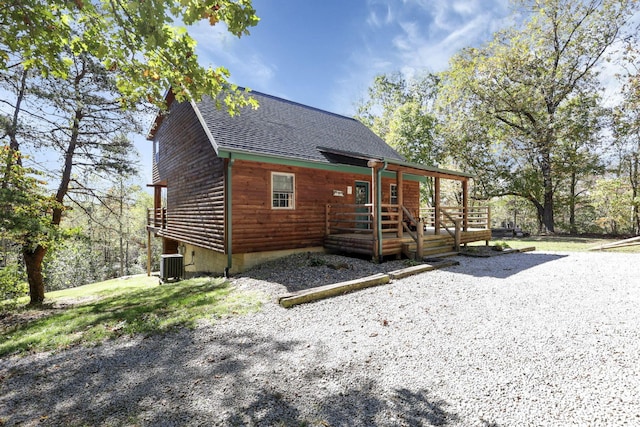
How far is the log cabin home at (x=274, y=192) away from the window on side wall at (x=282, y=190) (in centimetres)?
3

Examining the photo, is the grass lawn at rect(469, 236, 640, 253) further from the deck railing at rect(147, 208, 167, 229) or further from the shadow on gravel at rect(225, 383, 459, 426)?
the deck railing at rect(147, 208, 167, 229)

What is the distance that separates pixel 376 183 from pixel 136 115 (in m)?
10.0

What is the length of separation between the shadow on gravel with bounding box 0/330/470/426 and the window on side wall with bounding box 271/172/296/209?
18.4 ft

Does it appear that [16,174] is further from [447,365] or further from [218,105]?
[447,365]

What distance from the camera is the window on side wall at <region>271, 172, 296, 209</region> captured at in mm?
9023

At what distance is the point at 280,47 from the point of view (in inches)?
523

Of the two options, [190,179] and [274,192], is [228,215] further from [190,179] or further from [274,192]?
[190,179]

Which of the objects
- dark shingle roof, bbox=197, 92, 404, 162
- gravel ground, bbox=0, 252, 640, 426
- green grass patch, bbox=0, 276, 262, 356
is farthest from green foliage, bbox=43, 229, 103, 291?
gravel ground, bbox=0, 252, 640, 426

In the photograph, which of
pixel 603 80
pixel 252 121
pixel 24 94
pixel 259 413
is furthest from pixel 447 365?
pixel 603 80

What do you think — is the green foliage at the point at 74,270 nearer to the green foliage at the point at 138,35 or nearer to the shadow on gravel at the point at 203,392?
the green foliage at the point at 138,35

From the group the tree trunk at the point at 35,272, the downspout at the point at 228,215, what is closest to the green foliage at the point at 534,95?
the downspout at the point at 228,215

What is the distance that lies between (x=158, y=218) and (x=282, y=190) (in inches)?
353

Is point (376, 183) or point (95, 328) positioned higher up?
point (376, 183)

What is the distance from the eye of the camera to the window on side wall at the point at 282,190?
9.02 meters
